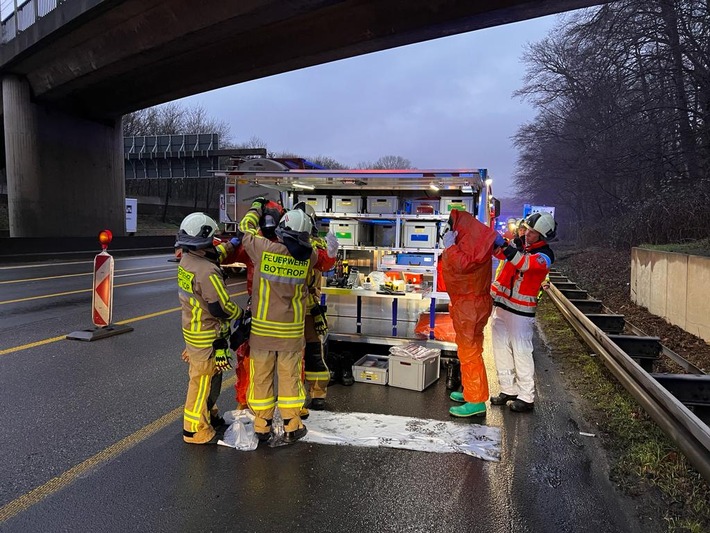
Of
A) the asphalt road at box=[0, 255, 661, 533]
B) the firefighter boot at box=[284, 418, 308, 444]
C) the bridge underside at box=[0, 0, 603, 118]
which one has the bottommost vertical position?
the asphalt road at box=[0, 255, 661, 533]

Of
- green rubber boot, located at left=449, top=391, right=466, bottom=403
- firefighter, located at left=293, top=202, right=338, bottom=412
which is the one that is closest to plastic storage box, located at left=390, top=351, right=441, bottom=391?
green rubber boot, located at left=449, top=391, right=466, bottom=403

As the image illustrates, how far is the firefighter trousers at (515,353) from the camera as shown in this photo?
502cm

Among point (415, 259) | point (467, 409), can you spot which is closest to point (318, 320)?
point (467, 409)

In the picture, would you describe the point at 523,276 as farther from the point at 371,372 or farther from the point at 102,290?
the point at 102,290

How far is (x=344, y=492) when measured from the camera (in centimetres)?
338

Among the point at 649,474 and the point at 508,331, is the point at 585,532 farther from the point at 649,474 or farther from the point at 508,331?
the point at 508,331

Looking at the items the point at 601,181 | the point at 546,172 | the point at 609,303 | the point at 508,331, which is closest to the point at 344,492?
the point at 508,331

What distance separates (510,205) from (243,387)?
7647cm

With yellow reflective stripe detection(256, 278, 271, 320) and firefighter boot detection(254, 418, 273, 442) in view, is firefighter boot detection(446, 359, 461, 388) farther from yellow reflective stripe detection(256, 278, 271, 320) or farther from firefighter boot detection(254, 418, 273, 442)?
yellow reflective stripe detection(256, 278, 271, 320)

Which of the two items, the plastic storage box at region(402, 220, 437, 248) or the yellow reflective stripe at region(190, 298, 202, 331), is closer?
the yellow reflective stripe at region(190, 298, 202, 331)

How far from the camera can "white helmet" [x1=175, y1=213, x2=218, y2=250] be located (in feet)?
13.1

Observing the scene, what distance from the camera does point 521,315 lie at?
5062mm

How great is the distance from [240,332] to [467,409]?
2233 mm

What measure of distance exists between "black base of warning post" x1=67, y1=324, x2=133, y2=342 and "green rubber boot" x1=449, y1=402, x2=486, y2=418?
544cm
